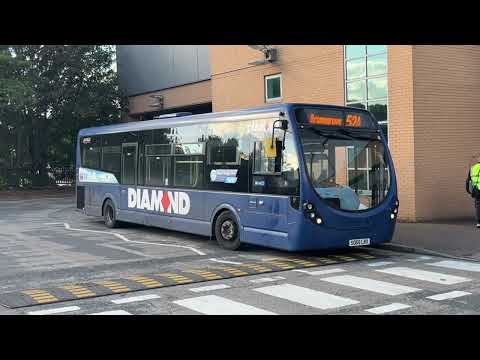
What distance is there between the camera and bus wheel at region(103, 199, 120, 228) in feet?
54.9

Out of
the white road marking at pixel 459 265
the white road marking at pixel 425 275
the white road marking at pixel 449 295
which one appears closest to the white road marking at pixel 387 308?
the white road marking at pixel 449 295

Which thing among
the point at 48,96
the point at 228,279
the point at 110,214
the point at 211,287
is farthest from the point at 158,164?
the point at 48,96

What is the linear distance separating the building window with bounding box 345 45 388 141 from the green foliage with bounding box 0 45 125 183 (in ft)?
66.8

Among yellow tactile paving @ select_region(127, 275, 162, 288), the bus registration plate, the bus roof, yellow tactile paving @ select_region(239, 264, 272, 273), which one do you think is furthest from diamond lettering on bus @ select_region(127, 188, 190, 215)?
yellow tactile paving @ select_region(127, 275, 162, 288)

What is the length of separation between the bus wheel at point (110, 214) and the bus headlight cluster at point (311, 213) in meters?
7.94

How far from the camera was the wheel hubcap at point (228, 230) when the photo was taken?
11961 millimetres

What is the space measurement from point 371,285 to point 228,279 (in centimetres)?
212

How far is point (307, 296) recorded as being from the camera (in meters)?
7.58

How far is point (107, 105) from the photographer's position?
119 feet

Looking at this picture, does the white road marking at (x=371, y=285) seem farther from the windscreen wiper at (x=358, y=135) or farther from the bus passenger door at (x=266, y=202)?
the windscreen wiper at (x=358, y=135)

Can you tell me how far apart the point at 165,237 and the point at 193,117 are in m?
3.15

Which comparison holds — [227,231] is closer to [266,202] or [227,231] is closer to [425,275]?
[266,202]

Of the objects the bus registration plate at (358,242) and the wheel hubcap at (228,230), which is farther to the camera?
the wheel hubcap at (228,230)
